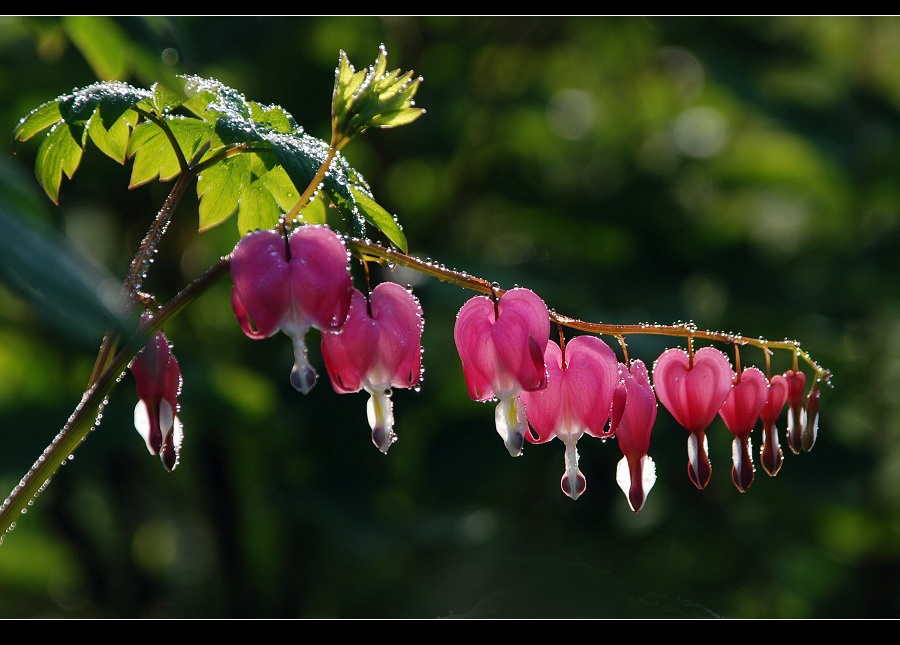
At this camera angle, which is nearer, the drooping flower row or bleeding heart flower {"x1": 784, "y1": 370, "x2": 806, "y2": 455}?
the drooping flower row

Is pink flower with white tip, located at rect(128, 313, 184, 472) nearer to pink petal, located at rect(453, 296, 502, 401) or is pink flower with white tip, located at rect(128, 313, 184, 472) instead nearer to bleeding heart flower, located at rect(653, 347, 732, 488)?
pink petal, located at rect(453, 296, 502, 401)

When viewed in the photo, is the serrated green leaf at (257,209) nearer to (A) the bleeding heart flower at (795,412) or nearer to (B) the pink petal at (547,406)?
(B) the pink petal at (547,406)

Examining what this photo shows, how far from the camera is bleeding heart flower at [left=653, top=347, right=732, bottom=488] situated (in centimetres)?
87

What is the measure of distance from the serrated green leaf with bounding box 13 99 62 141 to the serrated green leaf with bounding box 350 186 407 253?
27cm

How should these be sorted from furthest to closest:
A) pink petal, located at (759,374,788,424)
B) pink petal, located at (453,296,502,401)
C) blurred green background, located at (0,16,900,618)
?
1. blurred green background, located at (0,16,900,618)
2. pink petal, located at (759,374,788,424)
3. pink petal, located at (453,296,502,401)

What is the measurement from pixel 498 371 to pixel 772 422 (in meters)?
0.30

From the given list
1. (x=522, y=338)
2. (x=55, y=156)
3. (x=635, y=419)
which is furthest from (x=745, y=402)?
(x=55, y=156)

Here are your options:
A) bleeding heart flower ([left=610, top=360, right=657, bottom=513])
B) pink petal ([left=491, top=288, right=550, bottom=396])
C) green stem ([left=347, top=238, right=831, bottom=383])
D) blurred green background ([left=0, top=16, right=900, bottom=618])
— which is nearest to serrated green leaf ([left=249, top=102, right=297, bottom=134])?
green stem ([left=347, top=238, right=831, bottom=383])

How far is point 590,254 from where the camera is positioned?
345 centimetres

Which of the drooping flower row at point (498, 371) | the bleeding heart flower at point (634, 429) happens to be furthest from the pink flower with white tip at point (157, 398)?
the bleeding heart flower at point (634, 429)

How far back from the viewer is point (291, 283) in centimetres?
69

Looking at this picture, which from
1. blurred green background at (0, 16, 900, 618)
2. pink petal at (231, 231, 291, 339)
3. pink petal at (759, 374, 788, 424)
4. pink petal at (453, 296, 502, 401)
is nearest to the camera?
pink petal at (231, 231, 291, 339)

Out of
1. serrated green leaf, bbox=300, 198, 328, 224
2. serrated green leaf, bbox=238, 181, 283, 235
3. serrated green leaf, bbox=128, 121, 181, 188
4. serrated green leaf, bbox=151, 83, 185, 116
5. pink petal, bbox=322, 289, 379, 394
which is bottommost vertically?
pink petal, bbox=322, 289, 379, 394

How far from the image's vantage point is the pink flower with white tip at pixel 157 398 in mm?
694
